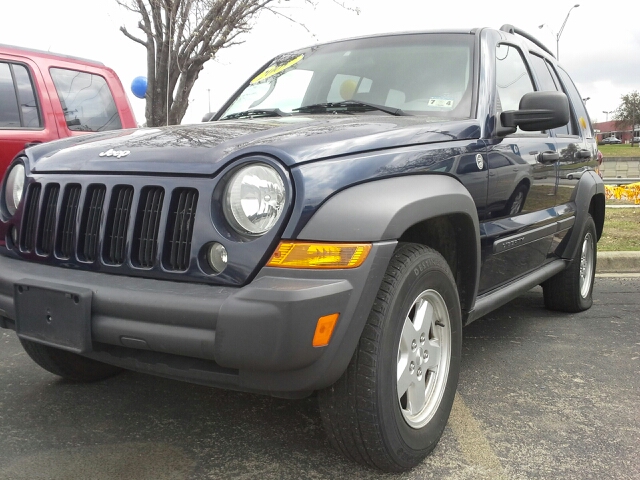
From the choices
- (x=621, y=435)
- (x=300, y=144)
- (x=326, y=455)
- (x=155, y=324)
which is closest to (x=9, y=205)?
(x=155, y=324)

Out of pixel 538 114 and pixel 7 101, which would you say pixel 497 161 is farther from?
pixel 7 101

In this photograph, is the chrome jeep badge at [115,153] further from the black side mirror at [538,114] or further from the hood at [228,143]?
the black side mirror at [538,114]

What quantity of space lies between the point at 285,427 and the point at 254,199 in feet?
3.55

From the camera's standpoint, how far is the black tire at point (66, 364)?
9.49 ft

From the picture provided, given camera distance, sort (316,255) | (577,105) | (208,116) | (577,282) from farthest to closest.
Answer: (577,105) → (577,282) → (208,116) → (316,255)

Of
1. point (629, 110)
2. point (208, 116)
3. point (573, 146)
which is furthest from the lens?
point (629, 110)

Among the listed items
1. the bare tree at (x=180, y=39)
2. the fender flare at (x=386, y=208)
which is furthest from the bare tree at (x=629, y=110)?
the fender flare at (x=386, y=208)

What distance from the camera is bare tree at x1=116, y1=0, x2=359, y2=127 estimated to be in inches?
488

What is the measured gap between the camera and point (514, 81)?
142 inches

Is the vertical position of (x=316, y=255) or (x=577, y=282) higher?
(x=316, y=255)

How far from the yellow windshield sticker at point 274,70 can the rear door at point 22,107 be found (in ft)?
6.79

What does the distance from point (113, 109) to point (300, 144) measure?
4187mm

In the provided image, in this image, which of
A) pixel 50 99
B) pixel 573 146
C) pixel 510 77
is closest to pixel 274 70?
pixel 510 77

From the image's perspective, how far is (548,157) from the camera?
356 centimetres
